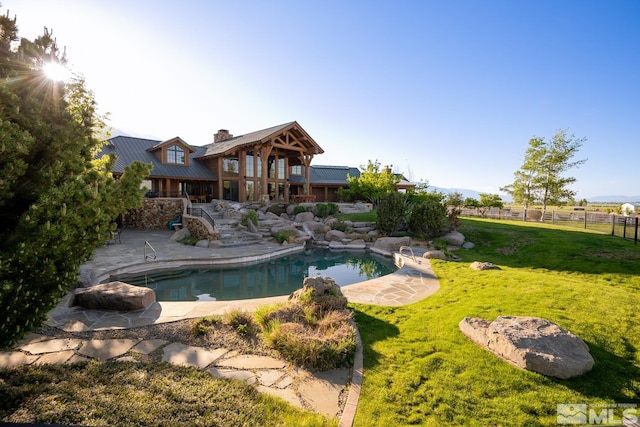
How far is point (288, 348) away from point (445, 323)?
309 cm

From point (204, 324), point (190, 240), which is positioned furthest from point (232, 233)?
point (204, 324)

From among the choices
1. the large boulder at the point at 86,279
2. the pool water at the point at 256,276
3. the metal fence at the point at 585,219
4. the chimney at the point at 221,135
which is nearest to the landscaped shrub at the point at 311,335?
the pool water at the point at 256,276

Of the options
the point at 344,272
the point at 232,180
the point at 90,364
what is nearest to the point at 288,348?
the point at 90,364

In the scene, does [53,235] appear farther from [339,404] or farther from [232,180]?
[232,180]

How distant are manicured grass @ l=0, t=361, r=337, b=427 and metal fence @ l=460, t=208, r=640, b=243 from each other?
50.7 feet

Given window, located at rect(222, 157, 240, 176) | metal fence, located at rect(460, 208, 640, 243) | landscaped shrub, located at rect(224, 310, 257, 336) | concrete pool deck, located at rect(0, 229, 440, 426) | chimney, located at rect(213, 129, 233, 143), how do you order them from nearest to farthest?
concrete pool deck, located at rect(0, 229, 440, 426) < landscaped shrub, located at rect(224, 310, 257, 336) < metal fence, located at rect(460, 208, 640, 243) < window, located at rect(222, 157, 240, 176) < chimney, located at rect(213, 129, 233, 143)

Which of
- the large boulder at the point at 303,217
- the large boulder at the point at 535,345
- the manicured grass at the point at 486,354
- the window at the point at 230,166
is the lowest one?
the manicured grass at the point at 486,354

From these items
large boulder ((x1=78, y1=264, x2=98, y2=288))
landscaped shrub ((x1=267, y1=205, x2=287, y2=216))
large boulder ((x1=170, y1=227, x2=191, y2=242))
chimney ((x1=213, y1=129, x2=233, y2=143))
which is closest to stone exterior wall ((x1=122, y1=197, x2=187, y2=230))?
large boulder ((x1=170, y1=227, x2=191, y2=242))

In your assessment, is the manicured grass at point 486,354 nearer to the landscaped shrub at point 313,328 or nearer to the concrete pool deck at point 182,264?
the landscaped shrub at point 313,328

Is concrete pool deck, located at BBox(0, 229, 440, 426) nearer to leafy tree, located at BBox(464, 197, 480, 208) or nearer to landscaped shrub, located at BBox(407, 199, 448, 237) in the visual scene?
landscaped shrub, located at BBox(407, 199, 448, 237)

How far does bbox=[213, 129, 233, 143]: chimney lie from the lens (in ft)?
96.4

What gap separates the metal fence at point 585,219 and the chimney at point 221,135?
2469 centimetres

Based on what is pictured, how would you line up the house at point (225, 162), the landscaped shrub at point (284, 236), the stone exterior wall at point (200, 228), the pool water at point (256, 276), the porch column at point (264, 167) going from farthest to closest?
the house at point (225, 162), the porch column at point (264, 167), the landscaped shrub at point (284, 236), the stone exterior wall at point (200, 228), the pool water at point (256, 276)

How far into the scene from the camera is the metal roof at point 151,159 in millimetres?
22141
